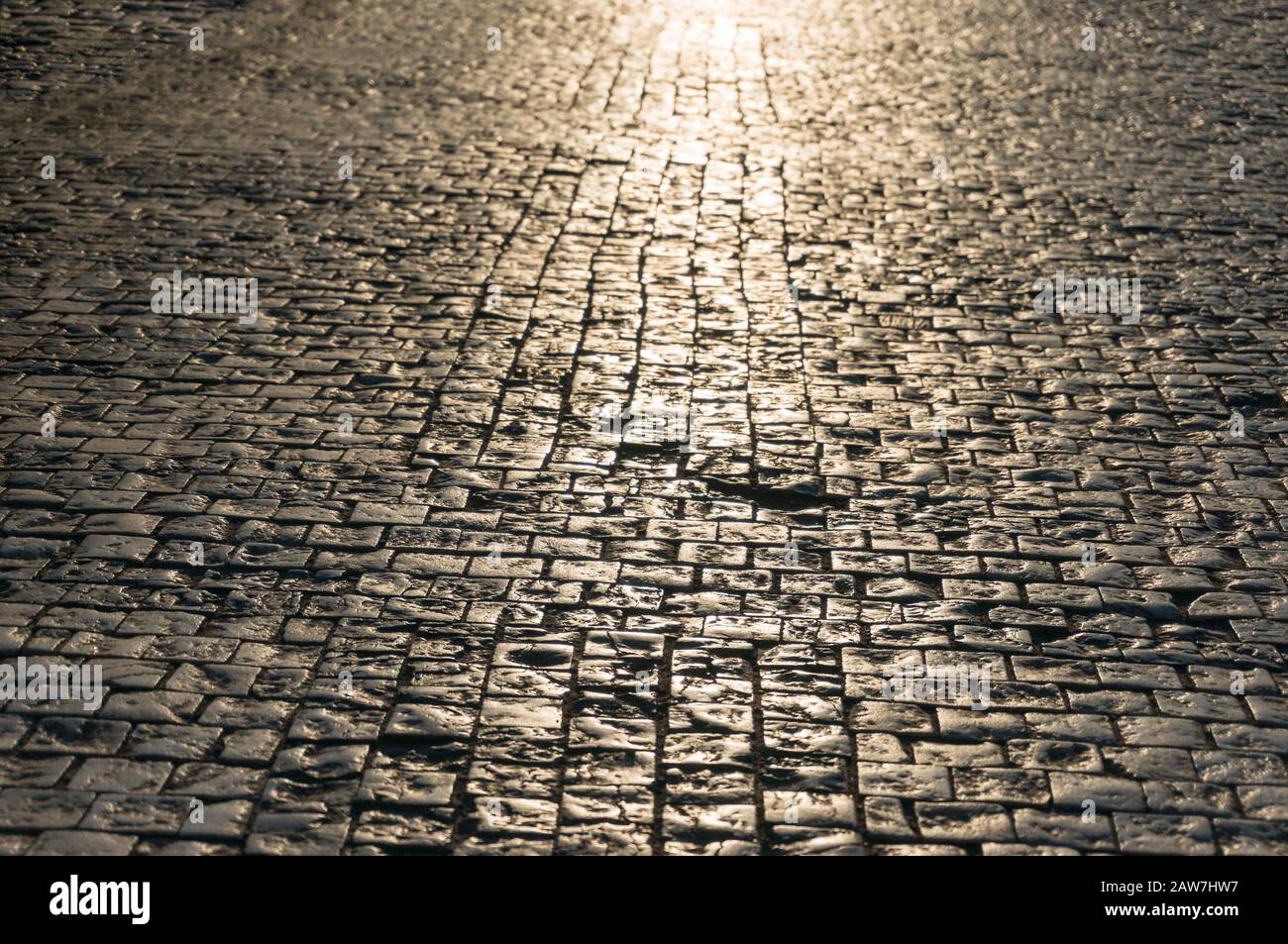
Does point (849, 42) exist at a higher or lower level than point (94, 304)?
higher

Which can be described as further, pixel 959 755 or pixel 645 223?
pixel 645 223

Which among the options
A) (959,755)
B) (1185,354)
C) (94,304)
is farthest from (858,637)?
(94,304)

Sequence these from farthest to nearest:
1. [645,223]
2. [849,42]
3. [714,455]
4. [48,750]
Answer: [849,42] → [645,223] → [714,455] → [48,750]

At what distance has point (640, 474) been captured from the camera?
731cm

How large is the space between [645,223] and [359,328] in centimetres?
279

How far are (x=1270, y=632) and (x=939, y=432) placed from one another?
2.23m

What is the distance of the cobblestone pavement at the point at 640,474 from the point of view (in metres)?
5.13

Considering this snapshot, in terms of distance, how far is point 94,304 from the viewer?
30.2ft

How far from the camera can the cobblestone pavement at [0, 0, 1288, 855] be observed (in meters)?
5.13

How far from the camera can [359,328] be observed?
9.05m

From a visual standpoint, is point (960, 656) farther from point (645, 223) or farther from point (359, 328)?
point (645, 223)
